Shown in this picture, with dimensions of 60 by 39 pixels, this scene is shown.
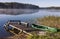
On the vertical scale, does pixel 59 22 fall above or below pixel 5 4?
above

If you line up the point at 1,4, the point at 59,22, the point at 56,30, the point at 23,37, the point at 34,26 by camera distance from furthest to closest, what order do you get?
the point at 1,4 < the point at 59,22 < the point at 34,26 < the point at 56,30 < the point at 23,37

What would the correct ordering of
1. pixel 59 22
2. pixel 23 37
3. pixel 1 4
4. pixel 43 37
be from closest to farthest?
1. pixel 43 37
2. pixel 23 37
3. pixel 59 22
4. pixel 1 4

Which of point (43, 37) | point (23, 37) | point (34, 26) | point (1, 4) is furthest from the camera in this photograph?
point (1, 4)

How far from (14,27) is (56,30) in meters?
7.80

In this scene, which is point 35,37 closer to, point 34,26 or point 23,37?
point 23,37

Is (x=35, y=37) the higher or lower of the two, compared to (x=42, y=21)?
higher

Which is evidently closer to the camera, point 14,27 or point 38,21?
point 14,27

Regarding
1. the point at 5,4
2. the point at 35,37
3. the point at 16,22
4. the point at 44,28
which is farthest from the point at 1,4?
the point at 35,37

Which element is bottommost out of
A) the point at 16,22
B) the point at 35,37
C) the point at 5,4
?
the point at 5,4

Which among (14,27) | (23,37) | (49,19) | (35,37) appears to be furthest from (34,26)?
(35,37)

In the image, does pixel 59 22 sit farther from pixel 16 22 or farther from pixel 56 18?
pixel 16 22

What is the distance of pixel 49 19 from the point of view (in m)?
34.4

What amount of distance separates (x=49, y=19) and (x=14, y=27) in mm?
6028

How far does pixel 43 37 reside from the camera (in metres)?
20.0
